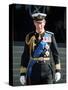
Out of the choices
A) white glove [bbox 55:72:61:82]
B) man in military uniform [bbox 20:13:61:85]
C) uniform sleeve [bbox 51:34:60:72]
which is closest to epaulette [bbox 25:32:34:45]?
man in military uniform [bbox 20:13:61:85]

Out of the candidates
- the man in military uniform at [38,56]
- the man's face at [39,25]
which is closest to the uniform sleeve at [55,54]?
the man in military uniform at [38,56]

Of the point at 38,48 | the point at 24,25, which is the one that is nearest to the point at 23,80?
the point at 38,48

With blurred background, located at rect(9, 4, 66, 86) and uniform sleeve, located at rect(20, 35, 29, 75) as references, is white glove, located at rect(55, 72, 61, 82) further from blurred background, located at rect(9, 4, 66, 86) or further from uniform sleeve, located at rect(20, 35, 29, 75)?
uniform sleeve, located at rect(20, 35, 29, 75)

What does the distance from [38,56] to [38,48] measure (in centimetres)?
8

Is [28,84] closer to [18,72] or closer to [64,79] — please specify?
[18,72]

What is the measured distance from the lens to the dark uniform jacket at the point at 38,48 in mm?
3379

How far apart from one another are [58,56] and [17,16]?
587mm

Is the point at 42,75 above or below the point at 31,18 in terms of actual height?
below

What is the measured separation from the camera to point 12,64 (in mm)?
3316

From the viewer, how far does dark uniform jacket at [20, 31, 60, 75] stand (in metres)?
3.38

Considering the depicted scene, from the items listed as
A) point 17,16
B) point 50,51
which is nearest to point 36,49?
point 50,51

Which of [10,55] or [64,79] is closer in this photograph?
[10,55]

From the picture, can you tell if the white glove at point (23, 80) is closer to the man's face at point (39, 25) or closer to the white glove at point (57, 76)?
the white glove at point (57, 76)

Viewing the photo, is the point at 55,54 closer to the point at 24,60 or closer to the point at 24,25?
the point at 24,60
